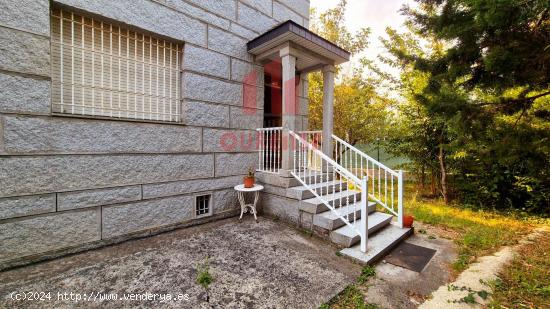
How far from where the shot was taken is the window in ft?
9.45

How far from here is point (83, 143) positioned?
2.90m

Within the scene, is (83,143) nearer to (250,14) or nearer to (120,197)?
(120,197)

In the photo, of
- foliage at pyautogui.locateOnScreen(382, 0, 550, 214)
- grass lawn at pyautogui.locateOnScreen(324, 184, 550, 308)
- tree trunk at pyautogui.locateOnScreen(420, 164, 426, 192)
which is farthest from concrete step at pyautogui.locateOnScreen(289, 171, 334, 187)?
tree trunk at pyautogui.locateOnScreen(420, 164, 426, 192)

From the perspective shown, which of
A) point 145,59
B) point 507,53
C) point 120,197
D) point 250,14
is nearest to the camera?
point 507,53

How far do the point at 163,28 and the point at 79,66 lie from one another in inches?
51.1

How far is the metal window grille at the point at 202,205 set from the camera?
4.05 meters

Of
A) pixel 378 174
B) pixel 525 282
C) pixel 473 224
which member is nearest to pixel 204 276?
pixel 378 174

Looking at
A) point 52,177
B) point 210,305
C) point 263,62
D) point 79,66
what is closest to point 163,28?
point 79,66

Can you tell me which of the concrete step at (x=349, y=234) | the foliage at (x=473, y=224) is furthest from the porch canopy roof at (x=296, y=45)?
the foliage at (x=473, y=224)

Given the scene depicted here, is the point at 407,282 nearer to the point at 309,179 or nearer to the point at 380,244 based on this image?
the point at 380,244

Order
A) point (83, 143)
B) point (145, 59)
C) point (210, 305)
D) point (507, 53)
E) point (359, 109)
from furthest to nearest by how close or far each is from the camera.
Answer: point (359, 109)
point (145, 59)
point (83, 143)
point (507, 53)
point (210, 305)

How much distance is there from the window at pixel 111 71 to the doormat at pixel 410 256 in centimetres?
402

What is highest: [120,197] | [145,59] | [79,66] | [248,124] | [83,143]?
[145,59]

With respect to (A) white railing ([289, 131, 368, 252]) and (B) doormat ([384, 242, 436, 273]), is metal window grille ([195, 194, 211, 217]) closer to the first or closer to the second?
(A) white railing ([289, 131, 368, 252])
